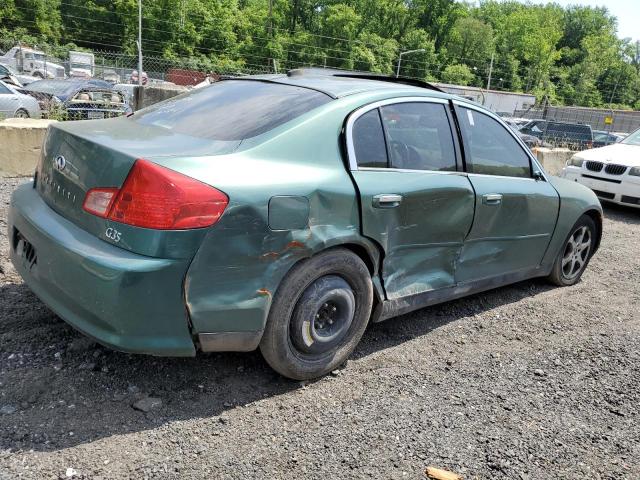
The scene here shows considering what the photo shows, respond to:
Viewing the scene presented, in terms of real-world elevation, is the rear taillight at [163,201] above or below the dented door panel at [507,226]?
above

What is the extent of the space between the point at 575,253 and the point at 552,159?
697 cm

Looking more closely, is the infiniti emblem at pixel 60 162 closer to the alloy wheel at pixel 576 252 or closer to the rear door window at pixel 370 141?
the rear door window at pixel 370 141

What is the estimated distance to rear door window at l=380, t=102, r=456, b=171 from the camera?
329cm

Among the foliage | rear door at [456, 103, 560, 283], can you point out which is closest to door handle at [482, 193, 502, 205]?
rear door at [456, 103, 560, 283]

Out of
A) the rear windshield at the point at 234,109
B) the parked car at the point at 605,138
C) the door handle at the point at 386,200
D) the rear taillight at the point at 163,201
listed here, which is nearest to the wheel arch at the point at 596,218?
the door handle at the point at 386,200

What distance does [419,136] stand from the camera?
137 inches

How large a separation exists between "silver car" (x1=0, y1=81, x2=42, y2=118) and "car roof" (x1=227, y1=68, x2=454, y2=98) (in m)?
12.3

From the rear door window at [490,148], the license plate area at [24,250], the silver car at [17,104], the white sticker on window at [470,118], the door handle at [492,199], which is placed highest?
the white sticker on window at [470,118]

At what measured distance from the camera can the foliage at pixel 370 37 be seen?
178 ft

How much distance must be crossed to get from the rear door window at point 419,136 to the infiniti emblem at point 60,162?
5.77 feet

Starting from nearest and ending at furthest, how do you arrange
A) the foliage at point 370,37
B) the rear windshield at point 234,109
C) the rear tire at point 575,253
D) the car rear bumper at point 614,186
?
the rear windshield at point 234,109 → the rear tire at point 575,253 → the car rear bumper at point 614,186 → the foliage at point 370,37

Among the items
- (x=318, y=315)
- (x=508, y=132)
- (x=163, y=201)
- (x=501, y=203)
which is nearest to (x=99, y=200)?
(x=163, y=201)

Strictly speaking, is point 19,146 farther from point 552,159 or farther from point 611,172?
point 552,159

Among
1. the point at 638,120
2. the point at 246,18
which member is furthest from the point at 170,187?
the point at 246,18
